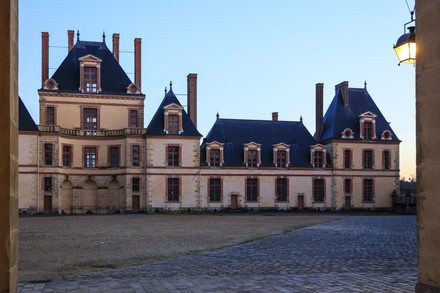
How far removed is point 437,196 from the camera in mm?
4914

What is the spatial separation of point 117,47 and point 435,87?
45.5m

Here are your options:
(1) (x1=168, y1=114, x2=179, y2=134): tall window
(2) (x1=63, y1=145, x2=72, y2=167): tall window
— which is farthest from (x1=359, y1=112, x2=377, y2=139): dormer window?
(2) (x1=63, y1=145, x2=72, y2=167): tall window

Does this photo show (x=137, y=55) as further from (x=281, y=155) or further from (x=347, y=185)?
(x=347, y=185)

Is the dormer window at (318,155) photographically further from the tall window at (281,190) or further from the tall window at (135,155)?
the tall window at (135,155)

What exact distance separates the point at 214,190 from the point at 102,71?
44.0 ft

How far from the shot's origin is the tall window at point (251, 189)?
47.6 meters

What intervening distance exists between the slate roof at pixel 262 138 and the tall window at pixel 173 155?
2.48m

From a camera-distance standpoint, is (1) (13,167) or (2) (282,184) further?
(2) (282,184)

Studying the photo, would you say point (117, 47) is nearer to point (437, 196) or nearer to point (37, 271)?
point (37, 271)

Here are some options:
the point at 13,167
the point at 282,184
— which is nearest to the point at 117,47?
the point at 282,184

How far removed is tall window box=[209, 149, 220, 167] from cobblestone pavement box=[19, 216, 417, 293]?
3189 cm

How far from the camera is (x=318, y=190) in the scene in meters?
48.9

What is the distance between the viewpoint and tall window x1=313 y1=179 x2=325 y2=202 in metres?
48.8
